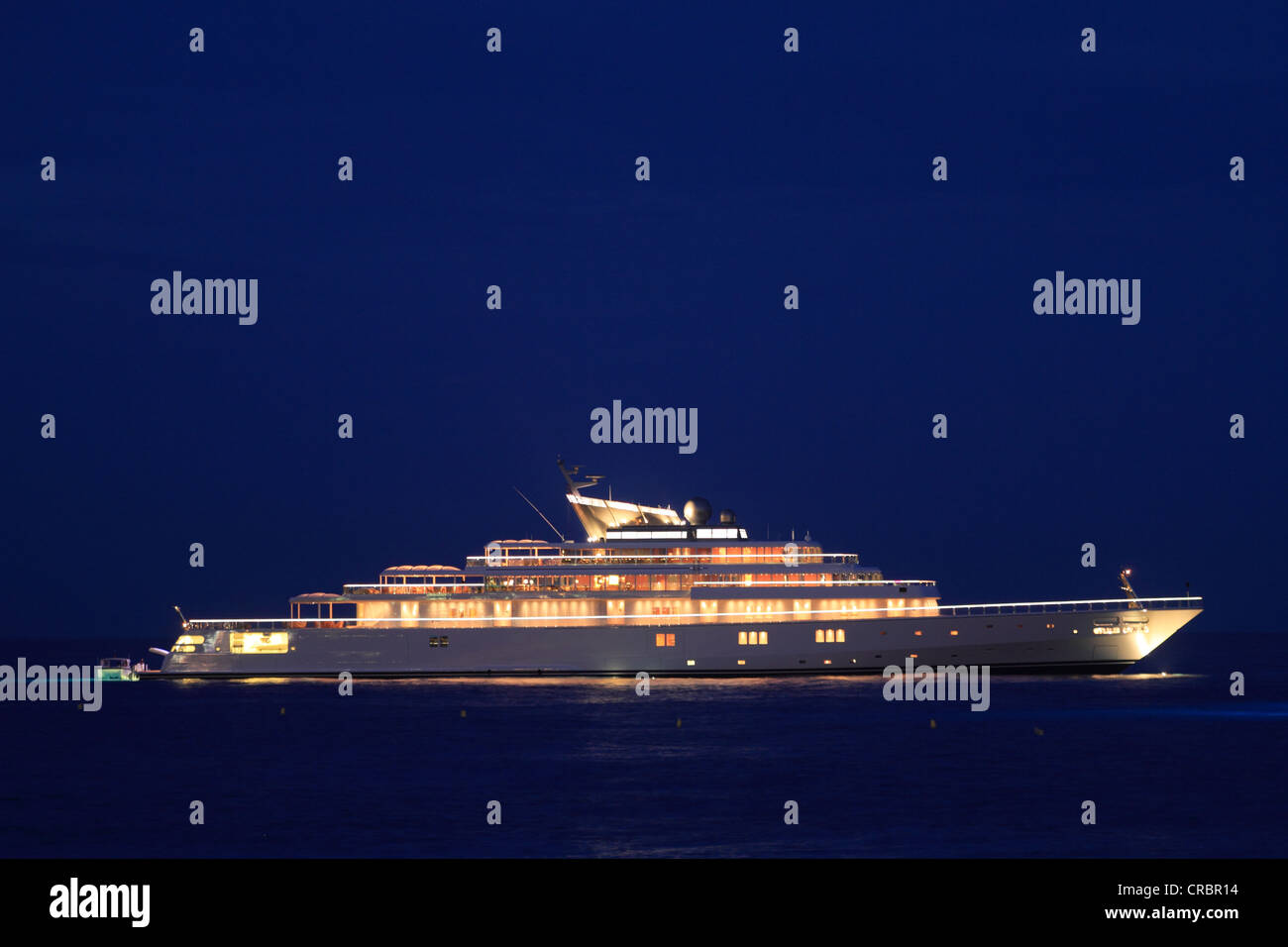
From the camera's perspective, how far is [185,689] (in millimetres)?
78812

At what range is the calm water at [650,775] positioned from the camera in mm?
34219

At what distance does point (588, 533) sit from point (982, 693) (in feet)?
73.1

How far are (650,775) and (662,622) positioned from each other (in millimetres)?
29206
